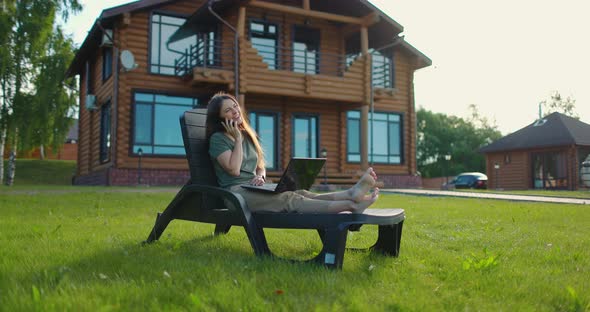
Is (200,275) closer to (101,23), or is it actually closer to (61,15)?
(101,23)

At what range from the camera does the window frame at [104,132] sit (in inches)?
685

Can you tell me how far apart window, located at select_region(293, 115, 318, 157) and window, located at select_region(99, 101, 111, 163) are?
622 cm

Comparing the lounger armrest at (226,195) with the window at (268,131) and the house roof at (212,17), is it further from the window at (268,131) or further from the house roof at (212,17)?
the window at (268,131)

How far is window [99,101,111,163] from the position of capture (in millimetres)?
17422

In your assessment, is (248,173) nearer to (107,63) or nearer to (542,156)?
(107,63)

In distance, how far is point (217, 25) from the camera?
57.9 feet

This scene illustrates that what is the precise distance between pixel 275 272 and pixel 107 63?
16.8 m

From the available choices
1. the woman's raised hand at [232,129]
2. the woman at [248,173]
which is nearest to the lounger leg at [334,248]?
the woman at [248,173]

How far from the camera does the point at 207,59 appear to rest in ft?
53.7

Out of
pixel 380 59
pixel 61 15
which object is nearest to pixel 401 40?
pixel 380 59

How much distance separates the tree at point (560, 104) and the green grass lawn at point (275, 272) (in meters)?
47.9

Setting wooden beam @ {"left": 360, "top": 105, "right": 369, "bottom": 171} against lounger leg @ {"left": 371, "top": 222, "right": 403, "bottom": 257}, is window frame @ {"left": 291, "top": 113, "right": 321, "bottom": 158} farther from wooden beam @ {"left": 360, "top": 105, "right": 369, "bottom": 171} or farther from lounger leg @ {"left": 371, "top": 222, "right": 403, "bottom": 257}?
lounger leg @ {"left": 371, "top": 222, "right": 403, "bottom": 257}

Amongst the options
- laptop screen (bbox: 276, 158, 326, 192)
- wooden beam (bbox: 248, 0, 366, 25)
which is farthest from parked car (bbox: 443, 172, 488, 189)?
laptop screen (bbox: 276, 158, 326, 192)

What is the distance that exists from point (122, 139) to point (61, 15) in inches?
273
